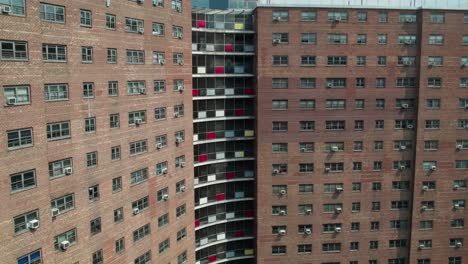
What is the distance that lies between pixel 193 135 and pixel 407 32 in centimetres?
2555

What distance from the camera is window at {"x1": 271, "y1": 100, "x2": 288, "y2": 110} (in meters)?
46.6

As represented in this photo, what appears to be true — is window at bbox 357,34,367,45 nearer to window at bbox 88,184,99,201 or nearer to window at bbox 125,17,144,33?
window at bbox 125,17,144,33

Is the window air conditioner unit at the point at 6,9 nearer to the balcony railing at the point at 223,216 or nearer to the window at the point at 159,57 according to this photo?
the window at the point at 159,57

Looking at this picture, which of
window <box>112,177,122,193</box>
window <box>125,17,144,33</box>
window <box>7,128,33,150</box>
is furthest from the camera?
window <box>125,17,144,33</box>

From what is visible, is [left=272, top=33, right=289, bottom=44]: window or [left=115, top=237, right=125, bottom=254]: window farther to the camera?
[left=272, top=33, right=289, bottom=44]: window

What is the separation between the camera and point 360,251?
49.7 m

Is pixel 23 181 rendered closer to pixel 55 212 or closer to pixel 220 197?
pixel 55 212

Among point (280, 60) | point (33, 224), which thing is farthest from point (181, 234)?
point (280, 60)

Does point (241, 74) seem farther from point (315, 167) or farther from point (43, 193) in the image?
point (43, 193)

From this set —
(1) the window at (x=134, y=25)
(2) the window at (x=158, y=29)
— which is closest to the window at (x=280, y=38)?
(2) the window at (x=158, y=29)

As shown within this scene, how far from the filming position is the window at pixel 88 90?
30.5 m

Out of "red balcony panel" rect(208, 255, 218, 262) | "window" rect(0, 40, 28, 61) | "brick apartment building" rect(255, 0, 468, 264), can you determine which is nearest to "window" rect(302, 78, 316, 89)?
"brick apartment building" rect(255, 0, 468, 264)

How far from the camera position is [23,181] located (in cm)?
2561

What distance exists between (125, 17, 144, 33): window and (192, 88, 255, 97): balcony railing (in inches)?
461
